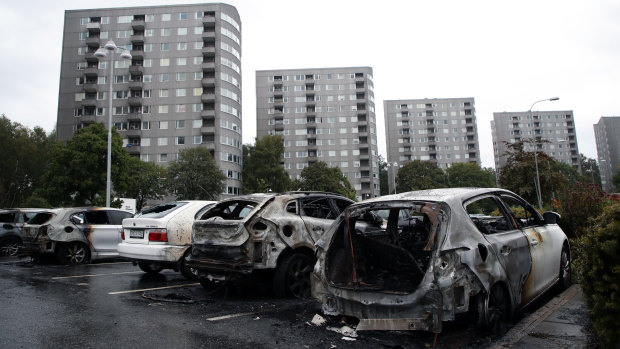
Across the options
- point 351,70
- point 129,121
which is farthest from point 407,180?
point 129,121

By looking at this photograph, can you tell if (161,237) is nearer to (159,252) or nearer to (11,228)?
(159,252)

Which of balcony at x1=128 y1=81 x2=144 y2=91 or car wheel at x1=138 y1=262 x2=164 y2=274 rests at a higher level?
balcony at x1=128 y1=81 x2=144 y2=91

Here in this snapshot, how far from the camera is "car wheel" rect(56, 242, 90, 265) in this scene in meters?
9.89

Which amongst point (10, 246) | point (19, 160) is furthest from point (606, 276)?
point (19, 160)

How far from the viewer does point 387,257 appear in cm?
445

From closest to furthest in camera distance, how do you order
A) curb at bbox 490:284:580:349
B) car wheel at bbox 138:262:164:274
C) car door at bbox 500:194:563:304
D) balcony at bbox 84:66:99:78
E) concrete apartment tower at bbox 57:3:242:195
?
curb at bbox 490:284:580:349, car door at bbox 500:194:563:304, car wheel at bbox 138:262:164:274, concrete apartment tower at bbox 57:3:242:195, balcony at bbox 84:66:99:78

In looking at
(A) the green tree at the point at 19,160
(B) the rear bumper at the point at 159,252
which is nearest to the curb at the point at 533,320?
(B) the rear bumper at the point at 159,252

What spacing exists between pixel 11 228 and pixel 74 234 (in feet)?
15.3

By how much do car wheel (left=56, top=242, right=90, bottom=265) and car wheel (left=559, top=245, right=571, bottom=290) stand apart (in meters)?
11.0

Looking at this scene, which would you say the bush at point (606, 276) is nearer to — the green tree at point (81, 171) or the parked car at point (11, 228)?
the parked car at point (11, 228)

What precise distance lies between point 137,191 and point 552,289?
5070 centimetres

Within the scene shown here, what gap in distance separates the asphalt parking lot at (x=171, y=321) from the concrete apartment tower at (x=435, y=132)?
→ 318 feet

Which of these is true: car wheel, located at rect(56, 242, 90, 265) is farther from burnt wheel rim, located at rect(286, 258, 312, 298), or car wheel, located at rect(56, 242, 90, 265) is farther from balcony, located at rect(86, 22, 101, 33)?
balcony, located at rect(86, 22, 101, 33)

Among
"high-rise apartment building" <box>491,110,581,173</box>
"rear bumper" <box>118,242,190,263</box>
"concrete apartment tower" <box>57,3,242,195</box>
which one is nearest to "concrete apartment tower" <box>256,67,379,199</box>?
"concrete apartment tower" <box>57,3,242,195</box>
